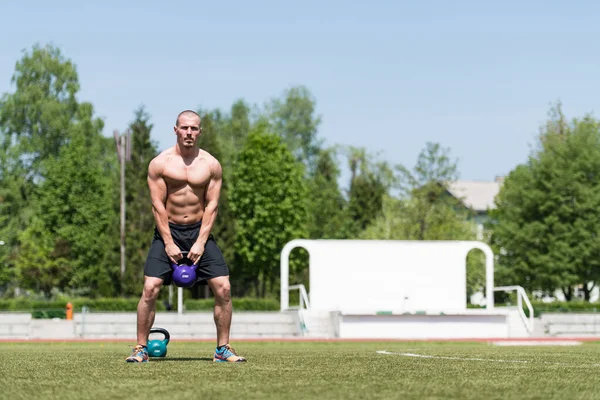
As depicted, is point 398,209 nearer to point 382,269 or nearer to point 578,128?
point 578,128

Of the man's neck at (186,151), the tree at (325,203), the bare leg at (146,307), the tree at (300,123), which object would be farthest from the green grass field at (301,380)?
the tree at (300,123)

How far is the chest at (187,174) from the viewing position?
847 centimetres

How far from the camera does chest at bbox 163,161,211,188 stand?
27.8 feet

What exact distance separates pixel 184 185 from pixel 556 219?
5023 centimetres

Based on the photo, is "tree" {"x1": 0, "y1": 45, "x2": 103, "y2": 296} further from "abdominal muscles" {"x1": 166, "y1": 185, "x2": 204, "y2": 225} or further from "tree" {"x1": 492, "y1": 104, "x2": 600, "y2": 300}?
"abdominal muscles" {"x1": 166, "y1": 185, "x2": 204, "y2": 225}

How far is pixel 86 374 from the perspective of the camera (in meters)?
6.59

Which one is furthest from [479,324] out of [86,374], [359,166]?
[359,166]

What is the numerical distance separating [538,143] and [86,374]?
58566 mm

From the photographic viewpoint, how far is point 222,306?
8.57 meters

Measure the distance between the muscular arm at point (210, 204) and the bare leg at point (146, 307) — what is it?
479mm

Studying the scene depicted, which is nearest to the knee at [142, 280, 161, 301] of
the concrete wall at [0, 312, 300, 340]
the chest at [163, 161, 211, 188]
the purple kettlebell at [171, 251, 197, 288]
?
the purple kettlebell at [171, 251, 197, 288]

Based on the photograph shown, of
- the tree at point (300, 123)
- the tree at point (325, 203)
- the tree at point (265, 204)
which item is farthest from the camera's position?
the tree at point (300, 123)

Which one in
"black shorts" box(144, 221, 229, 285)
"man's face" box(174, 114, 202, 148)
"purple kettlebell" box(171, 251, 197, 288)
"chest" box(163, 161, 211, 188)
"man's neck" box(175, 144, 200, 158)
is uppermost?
"man's face" box(174, 114, 202, 148)

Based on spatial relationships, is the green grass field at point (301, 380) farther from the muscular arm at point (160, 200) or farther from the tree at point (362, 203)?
the tree at point (362, 203)
